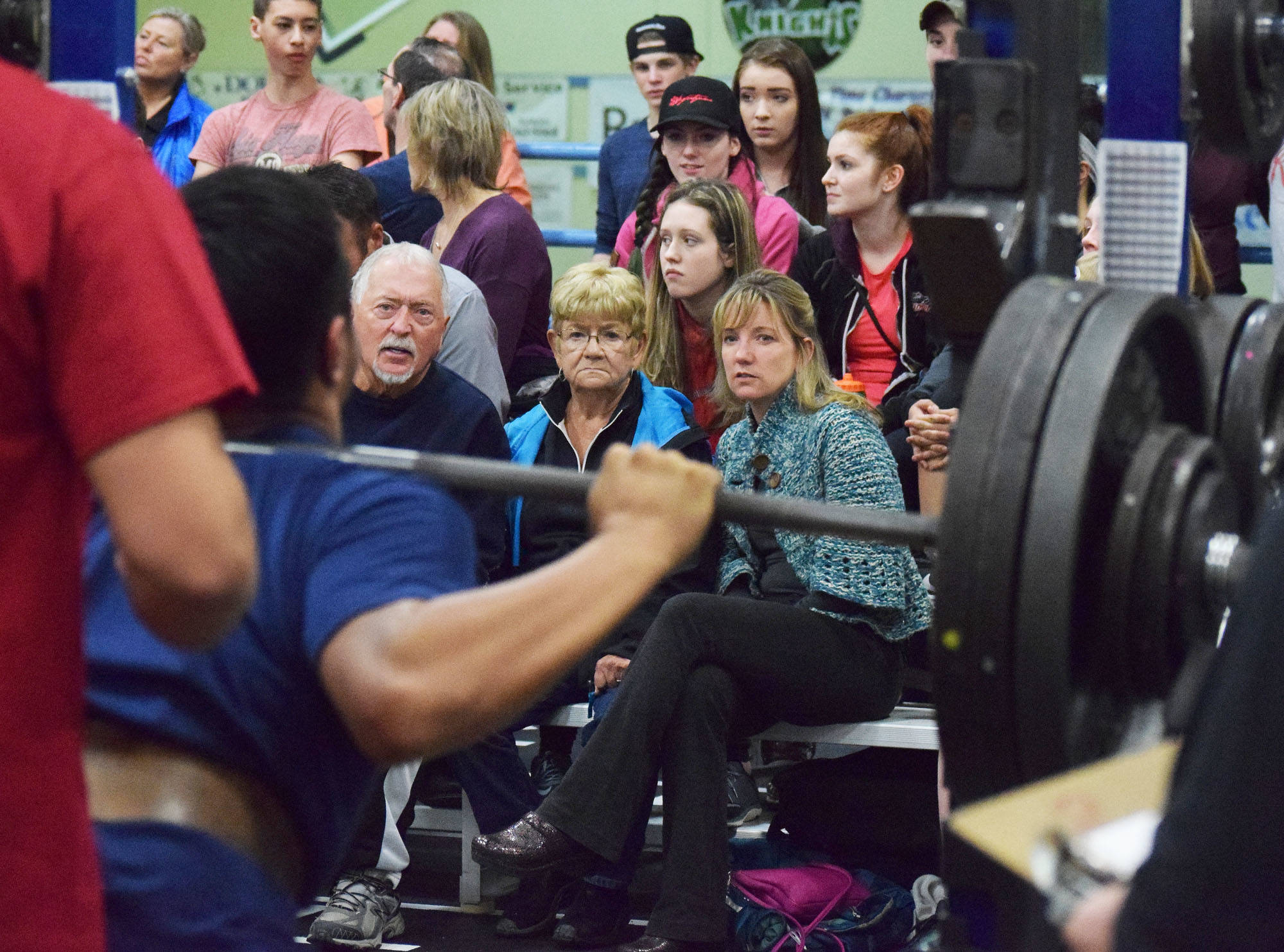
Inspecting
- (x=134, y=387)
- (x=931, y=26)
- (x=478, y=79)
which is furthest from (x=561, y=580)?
(x=478, y=79)

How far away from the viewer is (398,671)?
4.08 ft

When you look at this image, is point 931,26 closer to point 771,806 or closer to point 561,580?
point 771,806

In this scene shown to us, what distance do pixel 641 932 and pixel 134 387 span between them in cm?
278

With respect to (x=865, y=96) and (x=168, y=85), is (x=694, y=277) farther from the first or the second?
(x=865, y=96)

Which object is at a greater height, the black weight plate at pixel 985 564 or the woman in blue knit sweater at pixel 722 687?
the black weight plate at pixel 985 564

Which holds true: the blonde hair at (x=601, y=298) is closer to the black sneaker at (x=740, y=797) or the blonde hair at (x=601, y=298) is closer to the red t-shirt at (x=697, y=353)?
the red t-shirt at (x=697, y=353)

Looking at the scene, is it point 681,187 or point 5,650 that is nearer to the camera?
point 5,650

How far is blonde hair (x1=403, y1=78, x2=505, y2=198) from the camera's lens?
4352mm

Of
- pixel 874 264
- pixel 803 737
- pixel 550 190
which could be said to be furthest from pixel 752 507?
pixel 550 190

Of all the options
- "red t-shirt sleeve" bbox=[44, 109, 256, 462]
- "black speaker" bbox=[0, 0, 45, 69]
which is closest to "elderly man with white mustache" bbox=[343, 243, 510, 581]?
"black speaker" bbox=[0, 0, 45, 69]

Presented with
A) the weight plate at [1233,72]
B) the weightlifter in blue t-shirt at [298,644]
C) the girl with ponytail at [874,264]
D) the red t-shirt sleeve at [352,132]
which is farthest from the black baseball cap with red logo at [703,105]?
the weightlifter in blue t-shirt at [298,644]

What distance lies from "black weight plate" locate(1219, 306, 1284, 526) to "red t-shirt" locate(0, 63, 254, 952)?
5.26 ft

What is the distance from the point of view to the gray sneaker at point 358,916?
144 inches

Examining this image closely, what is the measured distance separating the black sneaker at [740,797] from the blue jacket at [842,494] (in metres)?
0.45
